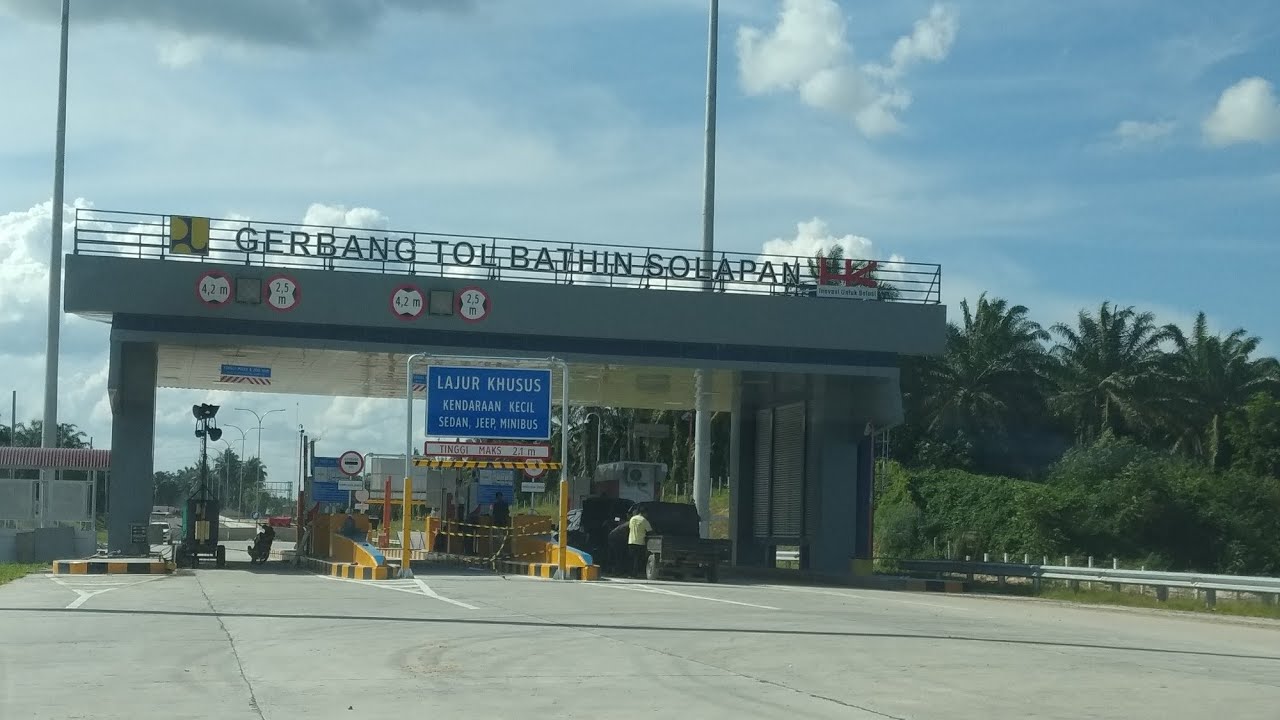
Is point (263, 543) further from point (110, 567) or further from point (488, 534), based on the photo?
point (110, 567)

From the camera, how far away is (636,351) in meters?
31.8

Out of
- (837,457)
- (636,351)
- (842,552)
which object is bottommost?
(842,552)

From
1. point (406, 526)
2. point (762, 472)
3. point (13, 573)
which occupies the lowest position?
point (13, 573)

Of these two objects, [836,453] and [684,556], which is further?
[836,453]

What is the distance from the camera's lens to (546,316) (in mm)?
31172

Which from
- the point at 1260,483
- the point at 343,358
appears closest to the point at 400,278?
the point at 343,358

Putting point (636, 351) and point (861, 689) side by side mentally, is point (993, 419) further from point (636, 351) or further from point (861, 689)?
point (861, 689)

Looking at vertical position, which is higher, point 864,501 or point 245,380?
point 245,380

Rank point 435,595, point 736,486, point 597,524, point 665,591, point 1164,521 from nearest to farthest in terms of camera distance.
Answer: point 435,595 → point 665,591 → point 597,524 → point 736,486 → point 1164,521

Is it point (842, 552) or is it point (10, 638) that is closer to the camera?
point (10, 638)

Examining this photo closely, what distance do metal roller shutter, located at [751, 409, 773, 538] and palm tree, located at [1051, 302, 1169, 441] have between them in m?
34.5

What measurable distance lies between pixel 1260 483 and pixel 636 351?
25.6m

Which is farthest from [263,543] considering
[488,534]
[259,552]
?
[488,534]

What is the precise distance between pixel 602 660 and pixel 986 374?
64.1 m
